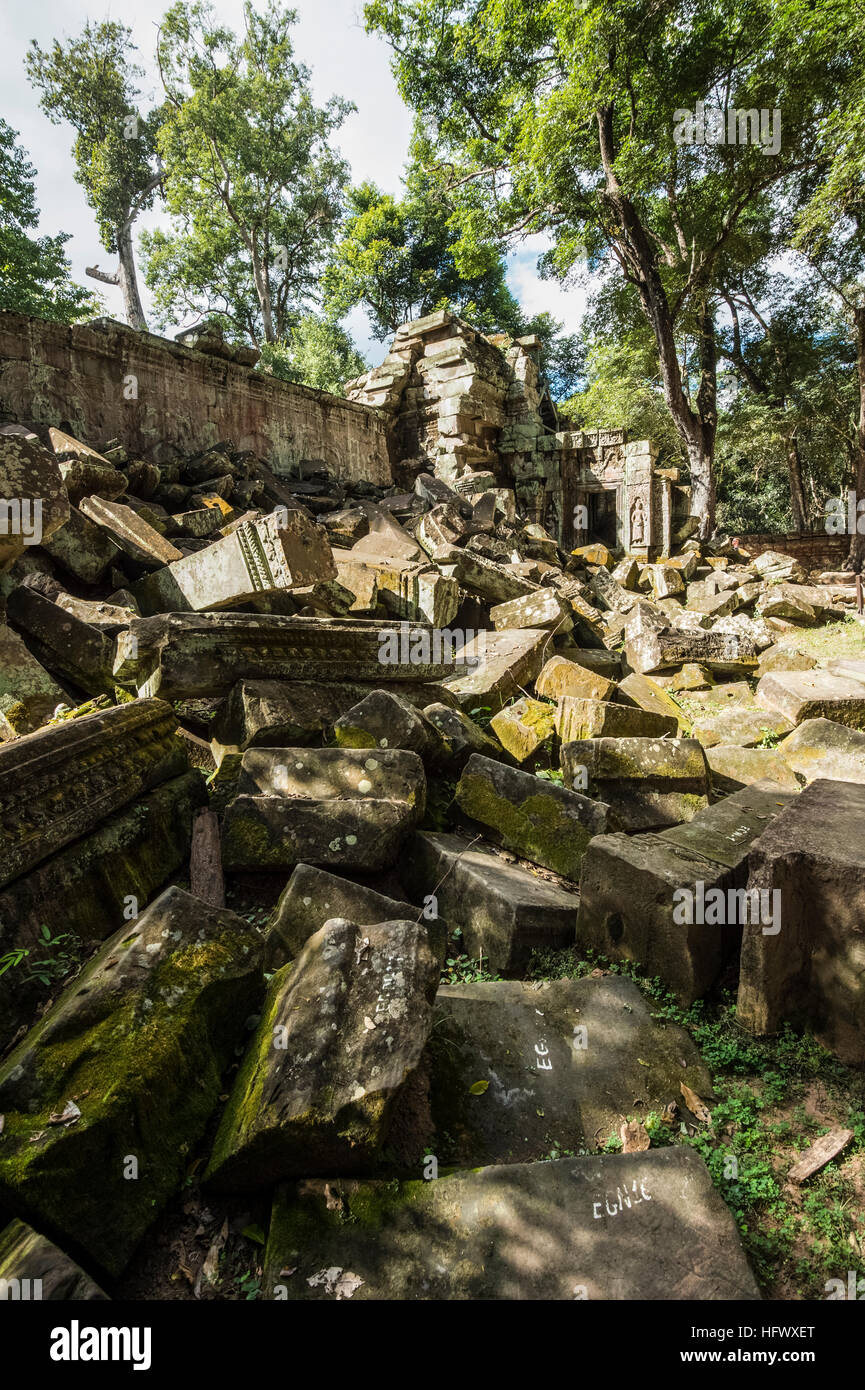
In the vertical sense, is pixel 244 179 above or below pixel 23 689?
above

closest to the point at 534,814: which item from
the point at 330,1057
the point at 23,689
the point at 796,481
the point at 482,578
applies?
the point at 330,1057

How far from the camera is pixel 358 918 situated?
2.44 meters

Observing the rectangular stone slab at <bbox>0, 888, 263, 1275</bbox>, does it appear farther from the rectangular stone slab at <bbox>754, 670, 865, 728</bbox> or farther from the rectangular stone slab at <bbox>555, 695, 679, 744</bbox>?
the rectangular stone slab at <bbox>754, 670, 865, 728</bbox>

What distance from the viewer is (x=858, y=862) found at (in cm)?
205

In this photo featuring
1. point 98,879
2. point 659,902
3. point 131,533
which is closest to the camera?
point 659,902

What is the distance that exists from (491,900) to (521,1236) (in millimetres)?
1211

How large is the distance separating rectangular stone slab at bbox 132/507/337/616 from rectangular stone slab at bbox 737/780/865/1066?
3250 mm

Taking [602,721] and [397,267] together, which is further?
[397,267]

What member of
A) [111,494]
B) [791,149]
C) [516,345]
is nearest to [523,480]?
[516,345]

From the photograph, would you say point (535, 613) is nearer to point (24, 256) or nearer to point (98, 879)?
point (98, 879)

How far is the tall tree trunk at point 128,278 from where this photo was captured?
22656 millimetres

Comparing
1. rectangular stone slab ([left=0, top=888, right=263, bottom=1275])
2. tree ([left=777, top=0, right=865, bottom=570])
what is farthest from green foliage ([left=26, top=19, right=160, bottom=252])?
rectangular stone slab ([left=0, top=888, right=263, bottom=1275])

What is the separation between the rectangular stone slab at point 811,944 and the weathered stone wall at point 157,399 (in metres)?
8.59

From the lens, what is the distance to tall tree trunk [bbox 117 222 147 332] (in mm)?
22656
